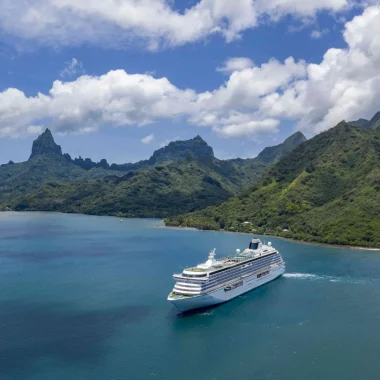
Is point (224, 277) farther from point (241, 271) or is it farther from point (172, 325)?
point (172, 325)

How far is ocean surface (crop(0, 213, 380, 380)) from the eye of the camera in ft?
176

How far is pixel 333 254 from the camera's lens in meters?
133

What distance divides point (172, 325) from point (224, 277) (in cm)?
1606

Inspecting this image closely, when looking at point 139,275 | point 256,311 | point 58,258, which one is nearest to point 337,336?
point 256,311

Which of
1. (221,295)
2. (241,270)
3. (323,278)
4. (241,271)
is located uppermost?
(241,270)

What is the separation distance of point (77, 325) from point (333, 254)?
90.3 meters

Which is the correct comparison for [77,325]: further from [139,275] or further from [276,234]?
[276,234]

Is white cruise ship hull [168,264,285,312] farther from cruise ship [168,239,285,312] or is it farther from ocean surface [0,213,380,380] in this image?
ocean surface [0,213,380,380]

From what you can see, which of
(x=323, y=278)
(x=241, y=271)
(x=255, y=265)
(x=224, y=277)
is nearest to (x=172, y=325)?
(x=224, y=277)

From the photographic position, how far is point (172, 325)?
222 feet

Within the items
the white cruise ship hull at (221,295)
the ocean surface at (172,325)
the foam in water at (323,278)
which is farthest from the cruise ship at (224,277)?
the foam in water at (323,278)

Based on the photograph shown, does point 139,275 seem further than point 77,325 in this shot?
Yes

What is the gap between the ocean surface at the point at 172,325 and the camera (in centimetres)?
5369

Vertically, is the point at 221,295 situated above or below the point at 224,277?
below
